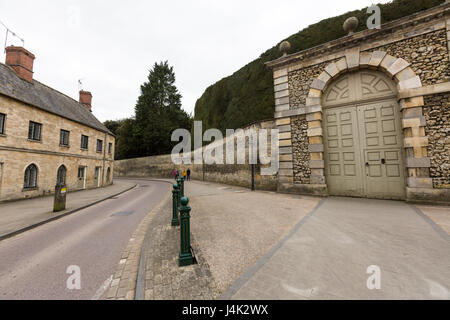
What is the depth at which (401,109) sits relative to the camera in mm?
6836

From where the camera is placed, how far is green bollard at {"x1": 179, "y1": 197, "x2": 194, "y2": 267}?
9.02 ft

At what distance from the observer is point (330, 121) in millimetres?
8430

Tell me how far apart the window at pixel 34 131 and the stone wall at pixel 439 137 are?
21.2 metres

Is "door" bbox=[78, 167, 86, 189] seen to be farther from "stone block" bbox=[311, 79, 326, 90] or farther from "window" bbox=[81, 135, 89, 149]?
"stone block" bbox=[311, 79, 326, 90]

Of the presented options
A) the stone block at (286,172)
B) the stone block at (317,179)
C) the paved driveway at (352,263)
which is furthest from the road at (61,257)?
the stone block at (317,179)

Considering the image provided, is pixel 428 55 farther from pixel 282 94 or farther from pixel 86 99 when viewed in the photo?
pixel 86 99

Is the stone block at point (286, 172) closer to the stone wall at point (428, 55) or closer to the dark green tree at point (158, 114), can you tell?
the stone wall at point (428, 55)

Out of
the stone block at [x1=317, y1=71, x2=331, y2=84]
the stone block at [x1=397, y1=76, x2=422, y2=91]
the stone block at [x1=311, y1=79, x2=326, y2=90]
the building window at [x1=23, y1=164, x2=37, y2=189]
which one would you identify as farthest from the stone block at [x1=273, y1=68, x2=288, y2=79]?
the building window at [x1=23, y1=164, x2=37, y2=189]

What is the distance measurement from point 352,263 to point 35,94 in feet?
66.2

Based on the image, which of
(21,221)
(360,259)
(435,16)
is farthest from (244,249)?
(435,16)

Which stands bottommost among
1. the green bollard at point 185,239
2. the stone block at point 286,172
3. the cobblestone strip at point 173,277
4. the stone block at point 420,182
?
the cobblestone strip at point 173,277

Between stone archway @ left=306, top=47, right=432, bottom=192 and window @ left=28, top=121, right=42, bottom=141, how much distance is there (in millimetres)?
17432

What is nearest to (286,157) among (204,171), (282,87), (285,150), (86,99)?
(285,150)

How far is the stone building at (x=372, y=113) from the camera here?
6.31 m
